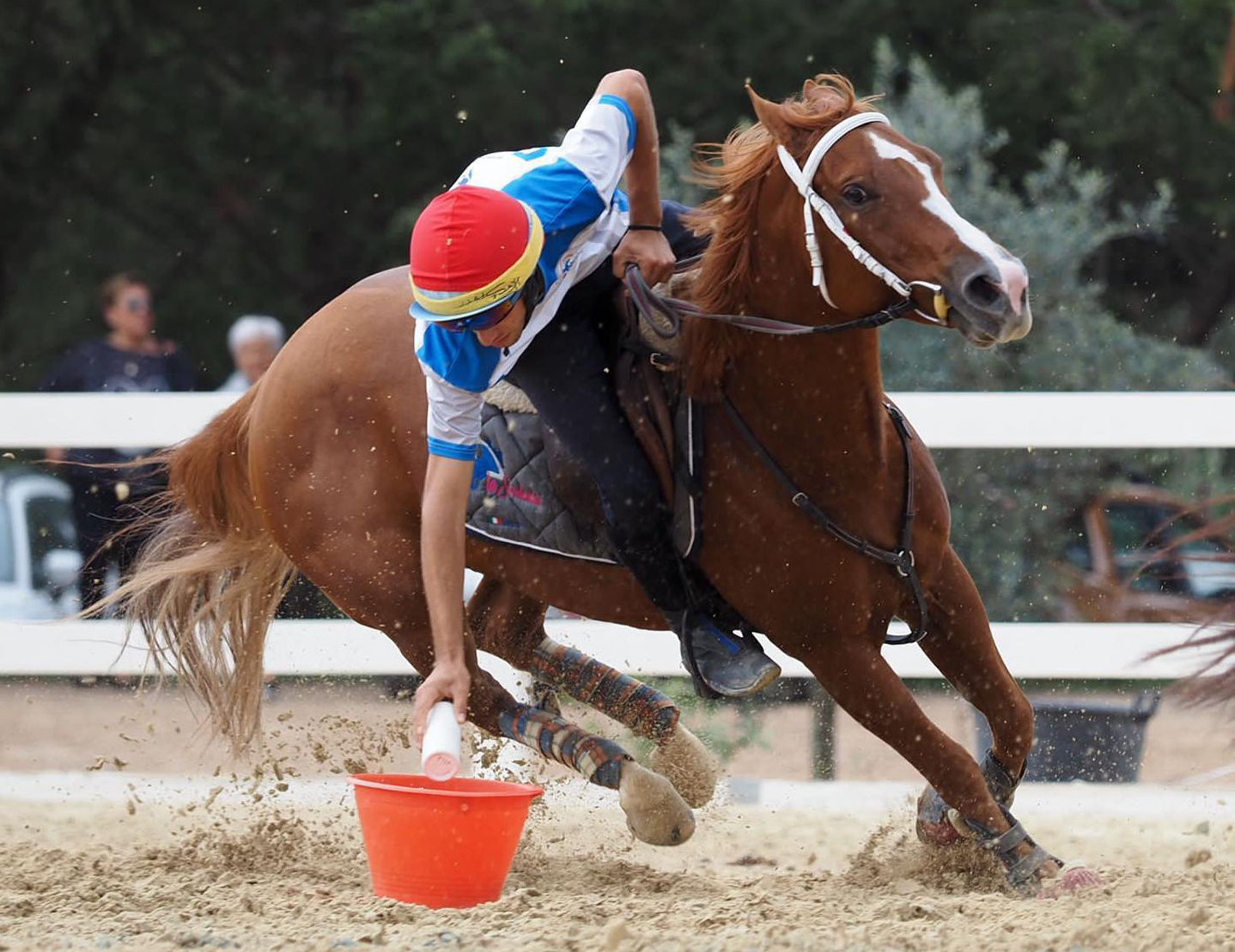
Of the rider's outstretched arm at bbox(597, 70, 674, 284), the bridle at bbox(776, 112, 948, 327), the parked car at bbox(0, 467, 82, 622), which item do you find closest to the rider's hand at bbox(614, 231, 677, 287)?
the rider's outstretched arm at bbox(597, 70, 674, 284)

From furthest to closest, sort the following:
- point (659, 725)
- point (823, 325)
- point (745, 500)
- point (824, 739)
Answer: point (824, 739) → point (659, 725) → point (745, 500) → point (823, 325)

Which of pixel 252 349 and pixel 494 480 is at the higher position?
pixel 252 349

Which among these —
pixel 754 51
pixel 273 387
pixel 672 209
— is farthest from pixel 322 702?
pixel 754 51

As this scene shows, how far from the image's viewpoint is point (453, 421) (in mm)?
3604

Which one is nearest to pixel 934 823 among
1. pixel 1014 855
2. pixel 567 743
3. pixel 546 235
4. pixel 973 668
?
pixel 1014 855

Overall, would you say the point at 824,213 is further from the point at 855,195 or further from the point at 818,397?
the point at 818,397

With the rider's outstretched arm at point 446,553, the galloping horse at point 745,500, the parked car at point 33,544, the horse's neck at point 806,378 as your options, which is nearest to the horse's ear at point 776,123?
the galloping horse at point 745,500

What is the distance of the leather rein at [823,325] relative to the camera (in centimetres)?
346

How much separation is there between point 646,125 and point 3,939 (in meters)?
2.18

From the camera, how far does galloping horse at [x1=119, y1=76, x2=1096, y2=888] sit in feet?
11.5

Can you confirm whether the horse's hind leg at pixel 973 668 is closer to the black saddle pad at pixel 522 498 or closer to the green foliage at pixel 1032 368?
the black saddle pad at pixel 522 498

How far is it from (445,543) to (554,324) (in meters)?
0.66

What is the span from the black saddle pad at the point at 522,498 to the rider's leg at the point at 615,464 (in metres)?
0.14

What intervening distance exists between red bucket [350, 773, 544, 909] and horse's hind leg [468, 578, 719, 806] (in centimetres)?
74
